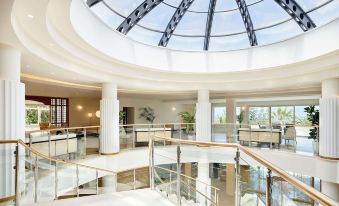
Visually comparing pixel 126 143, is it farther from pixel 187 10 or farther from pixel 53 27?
pixel 53 27

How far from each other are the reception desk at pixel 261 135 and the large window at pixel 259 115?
31.3ft

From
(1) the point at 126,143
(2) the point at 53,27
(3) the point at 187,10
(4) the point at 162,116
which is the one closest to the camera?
(2) the point at 53,27

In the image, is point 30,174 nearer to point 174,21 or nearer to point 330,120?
point 174,21

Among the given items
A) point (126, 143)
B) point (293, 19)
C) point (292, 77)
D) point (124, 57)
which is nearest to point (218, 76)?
point (292, 77)

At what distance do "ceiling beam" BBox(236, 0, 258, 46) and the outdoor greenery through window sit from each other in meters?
13.4

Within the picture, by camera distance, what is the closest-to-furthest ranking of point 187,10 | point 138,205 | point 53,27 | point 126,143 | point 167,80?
point 138,205
point 53,27
point 187,10
point 167,80
point 126,143

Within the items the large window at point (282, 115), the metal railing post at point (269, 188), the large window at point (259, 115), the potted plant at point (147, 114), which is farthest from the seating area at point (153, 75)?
the large window at point (259, 115)

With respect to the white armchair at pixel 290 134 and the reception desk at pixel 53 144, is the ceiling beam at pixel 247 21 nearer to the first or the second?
the white armchair at pixel 290 134

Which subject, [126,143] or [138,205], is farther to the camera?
[126,143]

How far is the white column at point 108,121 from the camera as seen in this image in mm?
8719

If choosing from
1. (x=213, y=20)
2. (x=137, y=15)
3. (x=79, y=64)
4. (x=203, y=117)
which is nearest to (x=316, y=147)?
(x=203, y=117)

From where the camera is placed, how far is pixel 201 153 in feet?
34.1

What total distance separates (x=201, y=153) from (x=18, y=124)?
24.7 feet

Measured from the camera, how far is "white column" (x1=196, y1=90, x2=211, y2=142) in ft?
36.9
